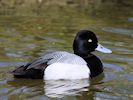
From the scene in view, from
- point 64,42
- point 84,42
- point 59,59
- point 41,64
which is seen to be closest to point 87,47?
point 84,42

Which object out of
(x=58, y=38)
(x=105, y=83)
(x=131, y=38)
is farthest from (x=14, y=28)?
(x=105, y=83)

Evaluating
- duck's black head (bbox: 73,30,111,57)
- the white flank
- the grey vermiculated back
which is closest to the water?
the white flank

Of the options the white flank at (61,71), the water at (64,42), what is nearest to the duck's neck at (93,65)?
the water at (64,42)

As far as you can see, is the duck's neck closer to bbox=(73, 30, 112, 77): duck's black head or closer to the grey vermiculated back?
bbox=(73, 30, 112, 77): duck's black head

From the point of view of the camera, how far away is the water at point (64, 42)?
815cm

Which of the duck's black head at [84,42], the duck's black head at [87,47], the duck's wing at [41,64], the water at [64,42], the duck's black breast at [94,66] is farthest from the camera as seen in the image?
the duck's black head at [84,42]

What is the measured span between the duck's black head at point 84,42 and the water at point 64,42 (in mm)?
529

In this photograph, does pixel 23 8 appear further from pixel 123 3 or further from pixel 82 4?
pixel 123 3

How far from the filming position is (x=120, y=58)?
10.2 metres

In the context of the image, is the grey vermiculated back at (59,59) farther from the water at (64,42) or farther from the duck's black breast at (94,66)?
the water at (64,42)

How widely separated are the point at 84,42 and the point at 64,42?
2320mm

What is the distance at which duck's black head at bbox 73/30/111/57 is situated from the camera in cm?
929

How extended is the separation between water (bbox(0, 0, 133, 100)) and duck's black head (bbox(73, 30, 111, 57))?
0.53 m

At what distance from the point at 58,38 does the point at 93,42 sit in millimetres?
2702
